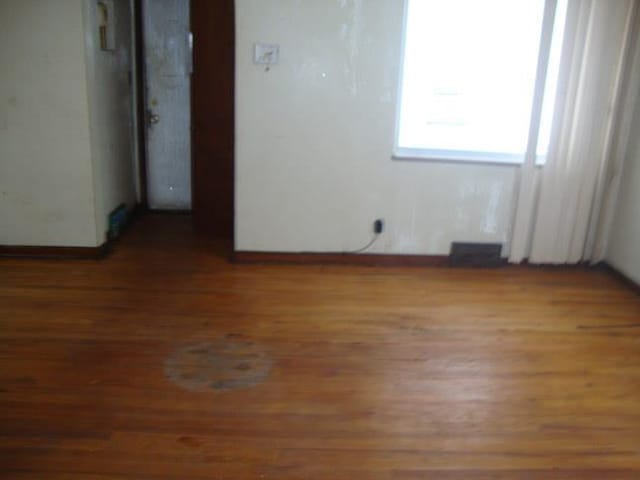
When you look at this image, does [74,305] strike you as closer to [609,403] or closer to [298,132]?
[298,132]

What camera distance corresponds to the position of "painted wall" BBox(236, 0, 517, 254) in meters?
3.89

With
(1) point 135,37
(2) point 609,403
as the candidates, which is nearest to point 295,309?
(2) point 609,403

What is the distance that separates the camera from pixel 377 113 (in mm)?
4062

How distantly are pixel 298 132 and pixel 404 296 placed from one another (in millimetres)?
1298

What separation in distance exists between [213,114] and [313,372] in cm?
258

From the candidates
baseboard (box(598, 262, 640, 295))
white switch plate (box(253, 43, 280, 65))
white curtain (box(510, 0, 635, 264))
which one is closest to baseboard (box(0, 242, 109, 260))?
white switch plate (box(253, 43, 280, 65))

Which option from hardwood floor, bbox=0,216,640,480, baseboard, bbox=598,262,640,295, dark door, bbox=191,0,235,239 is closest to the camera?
hardwood floor, bbox=0,216,640,480

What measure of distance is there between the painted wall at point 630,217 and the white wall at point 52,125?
368cm

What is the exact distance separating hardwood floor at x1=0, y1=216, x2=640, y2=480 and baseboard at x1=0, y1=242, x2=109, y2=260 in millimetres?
89

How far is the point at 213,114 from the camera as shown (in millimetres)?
4734

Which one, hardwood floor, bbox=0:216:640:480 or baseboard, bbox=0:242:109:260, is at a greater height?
baseboard, bbox=0:242:109:260

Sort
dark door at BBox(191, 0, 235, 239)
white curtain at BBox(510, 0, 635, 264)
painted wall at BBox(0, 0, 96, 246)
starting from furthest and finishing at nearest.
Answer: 1. dark door at BBox(191, 0, 235, 239)
2. white curtain at BBox(510, 0, 635, 264)
3. painted wall at BBox(0, 0, 96, 246)

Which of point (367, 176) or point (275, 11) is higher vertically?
point (275, 11)

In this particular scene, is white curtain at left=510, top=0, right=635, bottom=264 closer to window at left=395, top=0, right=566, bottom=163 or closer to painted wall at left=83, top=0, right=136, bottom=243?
window at left=395, top=0, right=566, bottom=163
